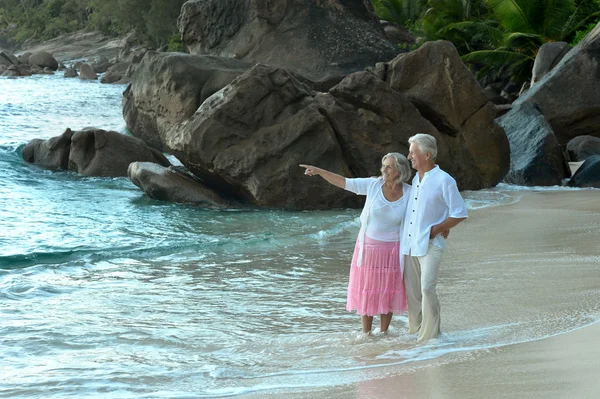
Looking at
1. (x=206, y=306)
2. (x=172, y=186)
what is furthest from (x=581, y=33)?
(x=206, y=306)

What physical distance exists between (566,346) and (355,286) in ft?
5.29

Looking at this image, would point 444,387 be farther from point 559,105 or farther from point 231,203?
point 559,105

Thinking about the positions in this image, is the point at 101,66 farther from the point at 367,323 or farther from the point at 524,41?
the point at 367,323

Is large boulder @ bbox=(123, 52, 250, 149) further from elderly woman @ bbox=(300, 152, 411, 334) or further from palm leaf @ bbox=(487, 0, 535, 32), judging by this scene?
palm leaf @ bbox=(487, 0, 535, 32)

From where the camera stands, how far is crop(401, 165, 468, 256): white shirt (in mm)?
5922

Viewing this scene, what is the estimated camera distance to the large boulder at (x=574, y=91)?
20.2 meters

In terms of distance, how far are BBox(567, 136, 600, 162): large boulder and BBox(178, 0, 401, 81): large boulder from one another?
4.92m

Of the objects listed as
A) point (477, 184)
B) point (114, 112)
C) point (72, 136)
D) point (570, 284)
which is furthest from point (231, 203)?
point (114, 112)

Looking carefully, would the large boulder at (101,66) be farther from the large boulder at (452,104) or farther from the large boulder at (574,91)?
the large boulder at (452,104)

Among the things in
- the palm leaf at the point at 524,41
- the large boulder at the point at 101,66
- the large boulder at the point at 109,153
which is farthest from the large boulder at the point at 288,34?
the large boulder at the point at 101,66

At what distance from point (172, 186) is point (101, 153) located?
3711 millimetres

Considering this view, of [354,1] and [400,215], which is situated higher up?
[354,1]

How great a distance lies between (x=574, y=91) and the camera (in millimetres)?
20312

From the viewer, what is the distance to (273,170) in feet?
45.6
